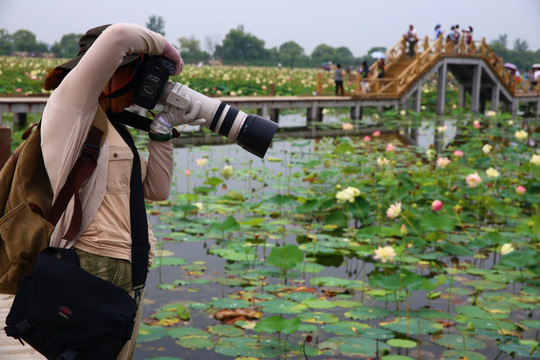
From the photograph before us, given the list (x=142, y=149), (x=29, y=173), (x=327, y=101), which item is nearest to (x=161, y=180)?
(x=29, y=173)

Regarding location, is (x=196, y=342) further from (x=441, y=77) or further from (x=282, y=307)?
(x=441, y=77)

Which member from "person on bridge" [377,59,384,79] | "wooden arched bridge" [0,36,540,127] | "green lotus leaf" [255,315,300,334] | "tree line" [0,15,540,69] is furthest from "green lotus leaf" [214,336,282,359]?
"tree line" [0,15,540,69]

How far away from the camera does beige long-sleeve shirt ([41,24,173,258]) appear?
1.21 meters

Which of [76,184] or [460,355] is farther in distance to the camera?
[460,355]

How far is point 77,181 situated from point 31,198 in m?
0.10

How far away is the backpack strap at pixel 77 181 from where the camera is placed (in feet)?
4.06

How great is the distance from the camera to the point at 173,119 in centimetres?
140

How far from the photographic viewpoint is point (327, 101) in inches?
515

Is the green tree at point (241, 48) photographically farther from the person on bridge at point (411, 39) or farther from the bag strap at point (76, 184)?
the bag strap at point (76, 184)

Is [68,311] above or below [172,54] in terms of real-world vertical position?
below

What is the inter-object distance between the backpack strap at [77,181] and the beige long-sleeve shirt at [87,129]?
11 millimetres

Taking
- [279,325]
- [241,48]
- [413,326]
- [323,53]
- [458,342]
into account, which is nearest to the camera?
[279,325]

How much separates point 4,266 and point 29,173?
0.69 feet

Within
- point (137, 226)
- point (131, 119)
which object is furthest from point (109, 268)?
point (131, 119)
